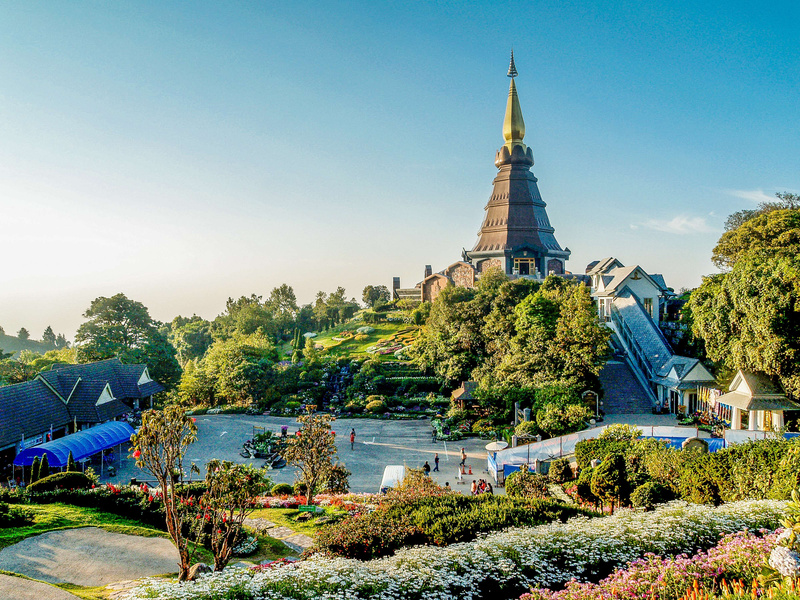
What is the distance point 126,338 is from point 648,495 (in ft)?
128

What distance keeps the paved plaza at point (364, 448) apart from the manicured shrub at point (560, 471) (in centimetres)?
333

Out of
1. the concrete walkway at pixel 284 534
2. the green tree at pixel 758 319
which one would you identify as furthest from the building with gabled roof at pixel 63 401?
the green tree at pixel 758 319

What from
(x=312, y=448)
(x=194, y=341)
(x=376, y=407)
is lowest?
(x=376, y=407)

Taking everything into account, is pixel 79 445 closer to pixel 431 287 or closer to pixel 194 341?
pixel 431 287

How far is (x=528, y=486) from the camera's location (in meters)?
18.0

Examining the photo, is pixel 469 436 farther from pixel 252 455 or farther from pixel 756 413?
pixel 756 413

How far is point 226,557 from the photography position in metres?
10.7

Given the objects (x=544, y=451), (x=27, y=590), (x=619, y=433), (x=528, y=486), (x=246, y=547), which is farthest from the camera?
(x=544, y=451)

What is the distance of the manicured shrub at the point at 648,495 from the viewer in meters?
14.7

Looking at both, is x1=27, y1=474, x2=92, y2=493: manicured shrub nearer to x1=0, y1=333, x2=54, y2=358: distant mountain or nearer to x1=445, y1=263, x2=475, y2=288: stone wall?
x1=445, y1=263, x2=475, y2=288: stone wall

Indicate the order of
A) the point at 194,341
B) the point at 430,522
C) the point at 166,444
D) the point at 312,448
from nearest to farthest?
the point at 166,444
the point at 430,522
the point at 312,448
the point at 194,341

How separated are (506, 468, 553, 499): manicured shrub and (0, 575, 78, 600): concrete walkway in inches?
485

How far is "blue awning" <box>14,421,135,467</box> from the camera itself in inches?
835

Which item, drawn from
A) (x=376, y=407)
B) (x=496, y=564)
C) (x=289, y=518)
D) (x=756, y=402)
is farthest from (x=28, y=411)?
(x=756, y=402)
